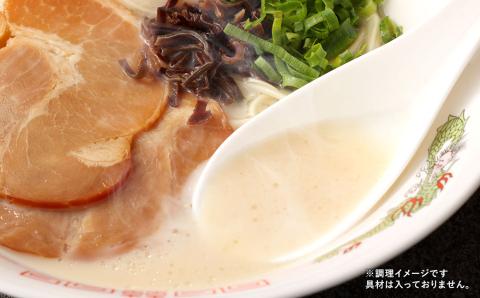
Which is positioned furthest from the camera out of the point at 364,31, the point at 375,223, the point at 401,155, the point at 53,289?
the point at 364,31

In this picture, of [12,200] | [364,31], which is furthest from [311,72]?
[12,200]

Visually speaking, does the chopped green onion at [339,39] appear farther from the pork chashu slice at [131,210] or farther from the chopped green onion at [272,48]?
the pork chashu slice at [131,210]

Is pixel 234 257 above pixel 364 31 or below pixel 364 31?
below

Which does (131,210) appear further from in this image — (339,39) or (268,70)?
(339,39)

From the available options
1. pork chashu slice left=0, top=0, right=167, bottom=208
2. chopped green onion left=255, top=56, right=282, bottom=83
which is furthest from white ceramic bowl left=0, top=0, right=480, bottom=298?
chopped green onion left=255, top=56, right=282, bottom=83

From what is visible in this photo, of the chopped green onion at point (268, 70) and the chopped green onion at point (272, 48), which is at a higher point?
the chopped green onion at point (272, 48)

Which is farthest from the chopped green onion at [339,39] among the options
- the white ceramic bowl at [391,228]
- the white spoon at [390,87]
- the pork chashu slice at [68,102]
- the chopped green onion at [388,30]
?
the pork chashu slice at [68,102]

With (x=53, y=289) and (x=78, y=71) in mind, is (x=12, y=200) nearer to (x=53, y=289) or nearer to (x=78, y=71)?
(x=53, y=289)
